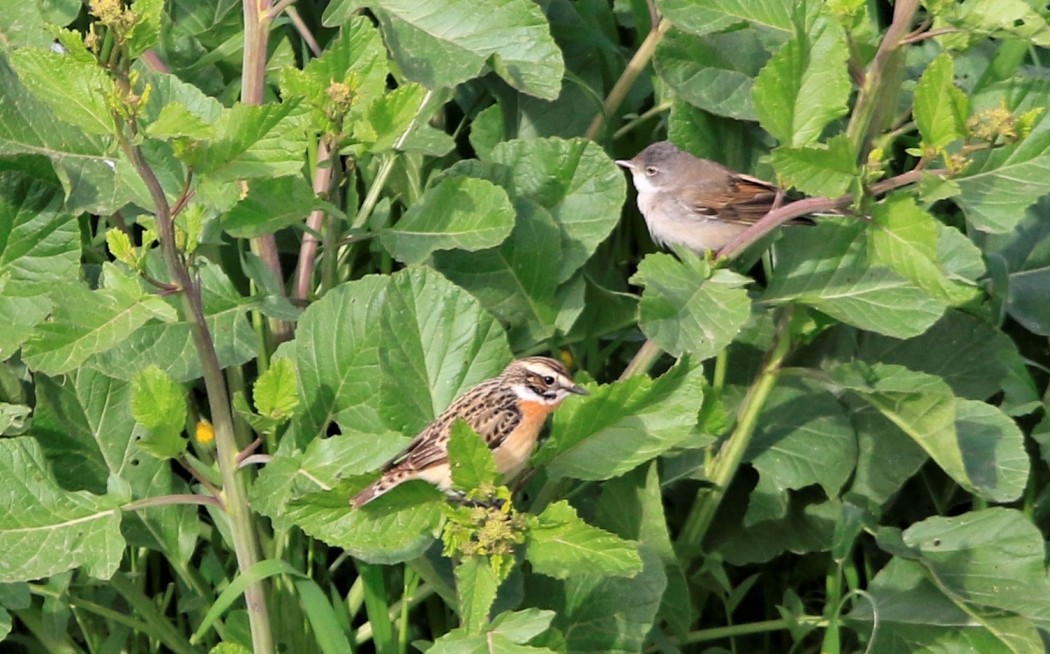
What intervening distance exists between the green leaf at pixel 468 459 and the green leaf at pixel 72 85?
79cm

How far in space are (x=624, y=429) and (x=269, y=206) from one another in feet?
2.93

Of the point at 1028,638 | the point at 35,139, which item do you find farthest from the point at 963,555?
the point at 35,139

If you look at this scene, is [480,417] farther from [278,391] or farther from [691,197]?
[691,197]

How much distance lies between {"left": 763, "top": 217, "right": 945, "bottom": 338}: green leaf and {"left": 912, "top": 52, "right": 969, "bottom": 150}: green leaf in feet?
1.69

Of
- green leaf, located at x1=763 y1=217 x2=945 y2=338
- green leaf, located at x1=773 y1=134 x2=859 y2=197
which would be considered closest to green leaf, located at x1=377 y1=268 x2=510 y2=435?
green leaf, located at x1=763 y1=217 x2=945 y2=338

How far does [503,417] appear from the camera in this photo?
10.7ft

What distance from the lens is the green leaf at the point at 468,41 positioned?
10.2 ft

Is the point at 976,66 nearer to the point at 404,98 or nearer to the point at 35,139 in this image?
the point at 404,98

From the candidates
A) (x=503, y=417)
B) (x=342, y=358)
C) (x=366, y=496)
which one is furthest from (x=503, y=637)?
(x=342, y=358)

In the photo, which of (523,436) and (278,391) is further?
(523,436)

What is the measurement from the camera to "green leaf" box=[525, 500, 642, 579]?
8.15ft

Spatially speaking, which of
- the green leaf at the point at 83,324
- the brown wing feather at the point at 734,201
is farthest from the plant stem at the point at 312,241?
the brown wing feather at the point at 734,201

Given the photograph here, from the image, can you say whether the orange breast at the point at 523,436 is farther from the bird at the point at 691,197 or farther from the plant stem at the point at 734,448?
the bird at the point at 691,197

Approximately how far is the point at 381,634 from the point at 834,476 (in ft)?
4.01
